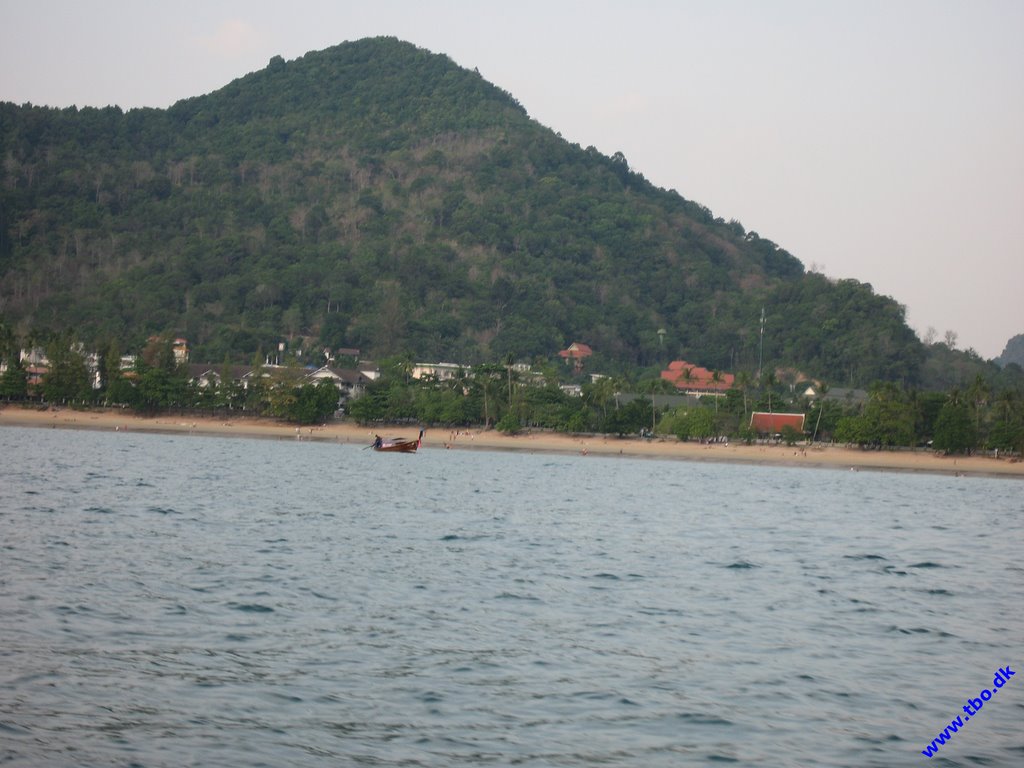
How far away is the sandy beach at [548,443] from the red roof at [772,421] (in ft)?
15.4

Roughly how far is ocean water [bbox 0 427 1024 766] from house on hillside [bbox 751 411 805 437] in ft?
190

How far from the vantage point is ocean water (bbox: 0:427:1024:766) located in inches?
481

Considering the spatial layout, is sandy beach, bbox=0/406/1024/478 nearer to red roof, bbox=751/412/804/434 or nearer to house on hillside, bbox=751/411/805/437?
house on hillside, bbox=751/411/805/437

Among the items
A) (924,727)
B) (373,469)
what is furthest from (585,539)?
(373,469)

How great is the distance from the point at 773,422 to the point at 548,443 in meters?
20.0

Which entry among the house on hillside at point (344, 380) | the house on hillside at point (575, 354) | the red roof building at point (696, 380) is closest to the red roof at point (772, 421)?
the red roof building at point (696, 380)

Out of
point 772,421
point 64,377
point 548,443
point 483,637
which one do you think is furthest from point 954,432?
point 483,637

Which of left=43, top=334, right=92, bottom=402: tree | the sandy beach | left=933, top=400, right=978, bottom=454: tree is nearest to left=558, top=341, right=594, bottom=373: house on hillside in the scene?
the sandy beach

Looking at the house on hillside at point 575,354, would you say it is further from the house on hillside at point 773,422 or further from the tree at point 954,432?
the tree at point 954,432

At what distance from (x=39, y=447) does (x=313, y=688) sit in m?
54.8

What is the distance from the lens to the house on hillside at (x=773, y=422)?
9494cm

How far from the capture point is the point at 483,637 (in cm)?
1700

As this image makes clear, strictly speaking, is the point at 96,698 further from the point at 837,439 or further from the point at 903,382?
the point at 903,382

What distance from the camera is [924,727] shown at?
43.7 feet
